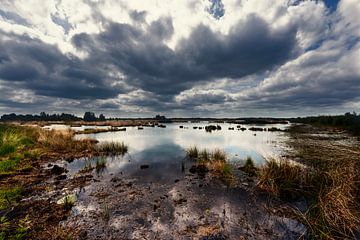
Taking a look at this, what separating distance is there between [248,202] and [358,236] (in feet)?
12.7

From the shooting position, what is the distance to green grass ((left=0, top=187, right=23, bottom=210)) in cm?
817

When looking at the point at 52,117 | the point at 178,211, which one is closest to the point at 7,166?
the point at 178,211

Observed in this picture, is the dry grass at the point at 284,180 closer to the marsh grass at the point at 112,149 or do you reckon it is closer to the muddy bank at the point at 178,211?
the muddy bank at the point at 178,211

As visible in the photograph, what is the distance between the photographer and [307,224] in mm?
6711

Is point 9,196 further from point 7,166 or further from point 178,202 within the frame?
point 178,202

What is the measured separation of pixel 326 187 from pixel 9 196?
14.7 m

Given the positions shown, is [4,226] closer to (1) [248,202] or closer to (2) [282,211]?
(1) [248,202]

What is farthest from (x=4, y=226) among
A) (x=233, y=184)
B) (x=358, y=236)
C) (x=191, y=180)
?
(x=358, y=236)

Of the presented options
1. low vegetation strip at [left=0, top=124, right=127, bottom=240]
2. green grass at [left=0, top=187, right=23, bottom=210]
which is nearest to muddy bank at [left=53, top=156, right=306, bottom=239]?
low vegetation strip at [left=0, top=124, right=127, bottom=240]

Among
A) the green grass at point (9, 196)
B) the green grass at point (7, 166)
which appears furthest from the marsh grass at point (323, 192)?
the green grass at point (7, 166)

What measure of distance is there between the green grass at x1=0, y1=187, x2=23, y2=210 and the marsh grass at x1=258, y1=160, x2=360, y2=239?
12.5m

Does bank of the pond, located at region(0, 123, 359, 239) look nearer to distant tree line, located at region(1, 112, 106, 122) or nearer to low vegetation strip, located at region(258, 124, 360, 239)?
low vegetation strip, located at region(258, 124, 360, 239)

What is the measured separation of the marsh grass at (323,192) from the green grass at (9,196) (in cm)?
1250

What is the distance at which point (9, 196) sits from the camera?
8859 millimetres
